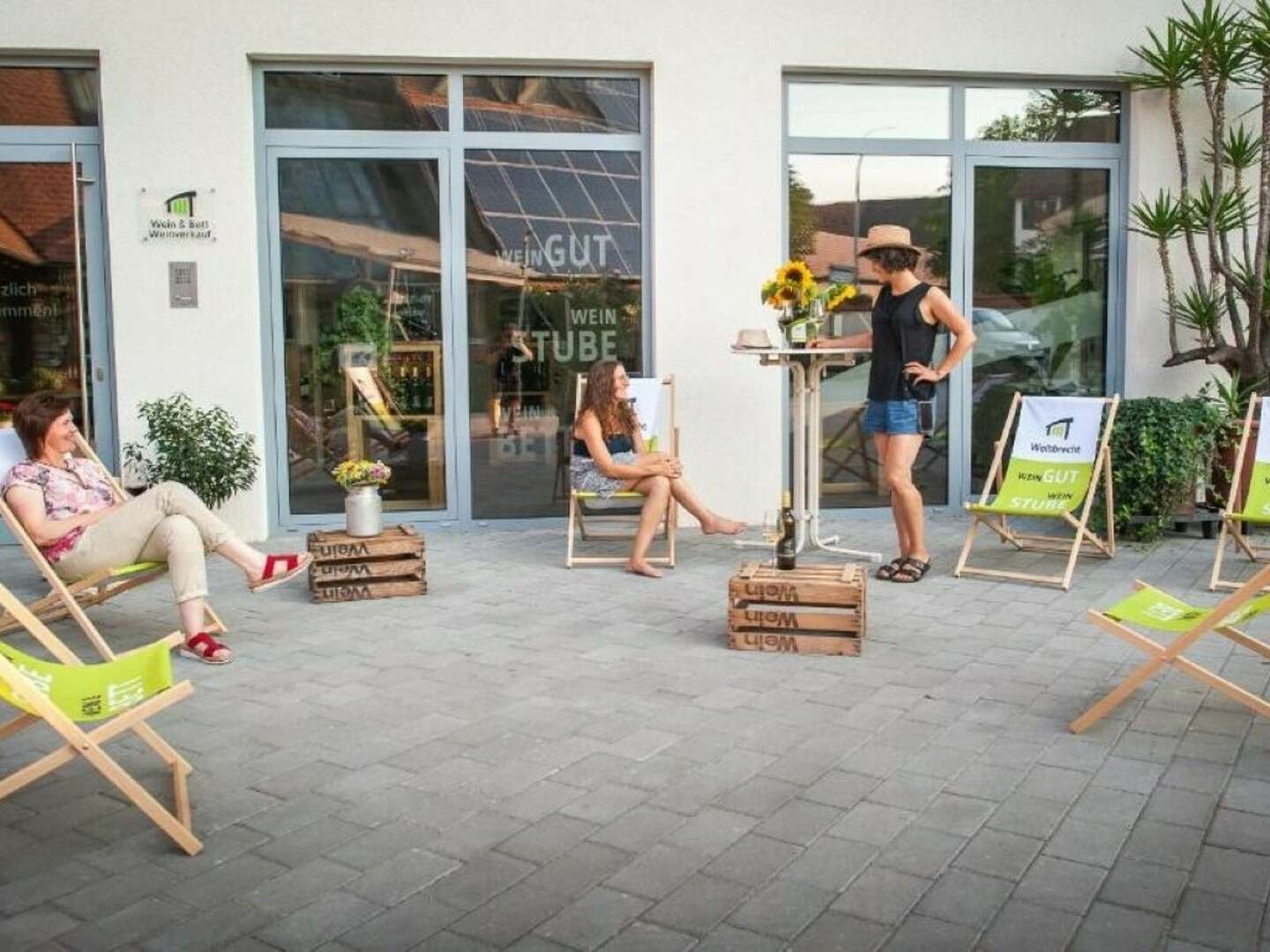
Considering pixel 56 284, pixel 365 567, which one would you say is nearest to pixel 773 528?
pixel 365 567

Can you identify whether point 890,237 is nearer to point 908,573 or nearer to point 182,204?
point 908,573

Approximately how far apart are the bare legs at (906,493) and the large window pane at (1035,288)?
7.27ft

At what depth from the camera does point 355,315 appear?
7828 mm

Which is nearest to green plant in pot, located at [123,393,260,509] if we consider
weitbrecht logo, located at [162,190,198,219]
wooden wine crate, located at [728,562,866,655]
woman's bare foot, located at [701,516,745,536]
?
weitbrecht logo, located at [162,190,198,219]

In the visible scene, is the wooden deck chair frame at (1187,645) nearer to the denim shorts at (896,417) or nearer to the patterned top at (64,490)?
the denim shorts at (896,417)

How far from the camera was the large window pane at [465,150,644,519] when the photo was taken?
7.92 m

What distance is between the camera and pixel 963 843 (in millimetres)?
3109

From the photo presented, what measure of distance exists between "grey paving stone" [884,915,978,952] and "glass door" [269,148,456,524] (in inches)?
224

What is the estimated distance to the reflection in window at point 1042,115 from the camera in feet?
26.9

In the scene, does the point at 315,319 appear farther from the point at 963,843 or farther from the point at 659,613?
the point at 963,843

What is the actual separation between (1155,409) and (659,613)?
127 inches

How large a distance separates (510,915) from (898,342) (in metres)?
4.32

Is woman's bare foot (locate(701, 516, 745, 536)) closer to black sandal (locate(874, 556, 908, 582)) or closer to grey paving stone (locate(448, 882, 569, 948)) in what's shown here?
black sandal (locate(874, 556, 908, 582))

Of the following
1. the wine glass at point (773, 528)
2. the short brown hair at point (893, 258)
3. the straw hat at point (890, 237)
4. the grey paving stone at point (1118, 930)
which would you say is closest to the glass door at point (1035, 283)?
the short brown hair at point (893, 258)
